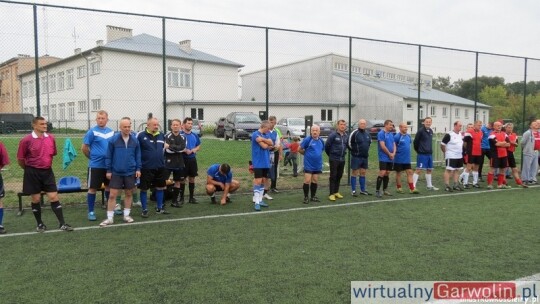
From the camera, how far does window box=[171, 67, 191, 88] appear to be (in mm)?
9828

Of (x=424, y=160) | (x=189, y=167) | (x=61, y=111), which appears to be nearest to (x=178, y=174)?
(x=189, y=167)

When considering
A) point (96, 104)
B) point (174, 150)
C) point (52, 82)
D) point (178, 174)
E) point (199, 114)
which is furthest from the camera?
point (199, 114)

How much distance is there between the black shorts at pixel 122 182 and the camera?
6.37 m

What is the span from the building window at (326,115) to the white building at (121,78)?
4.09 meters

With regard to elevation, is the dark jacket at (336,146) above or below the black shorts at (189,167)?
above

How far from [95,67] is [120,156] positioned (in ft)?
13.7

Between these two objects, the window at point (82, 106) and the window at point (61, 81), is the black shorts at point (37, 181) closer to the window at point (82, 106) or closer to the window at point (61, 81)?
the window at point (61, 81)

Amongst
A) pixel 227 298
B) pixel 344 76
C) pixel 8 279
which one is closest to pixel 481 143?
pixel 344 76

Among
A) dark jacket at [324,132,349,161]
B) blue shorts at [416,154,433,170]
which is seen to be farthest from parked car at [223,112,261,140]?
dark jacket at [324,132,349,161]

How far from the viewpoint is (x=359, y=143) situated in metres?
9.11

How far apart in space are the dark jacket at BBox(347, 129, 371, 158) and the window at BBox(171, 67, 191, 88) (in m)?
4.39

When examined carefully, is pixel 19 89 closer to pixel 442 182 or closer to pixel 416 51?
pixel 416 51

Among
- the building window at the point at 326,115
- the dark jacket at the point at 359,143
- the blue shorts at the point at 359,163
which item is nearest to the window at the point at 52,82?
the dark jacket at the point at 359,143

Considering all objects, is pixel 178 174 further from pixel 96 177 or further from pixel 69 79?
pixel 69 79
